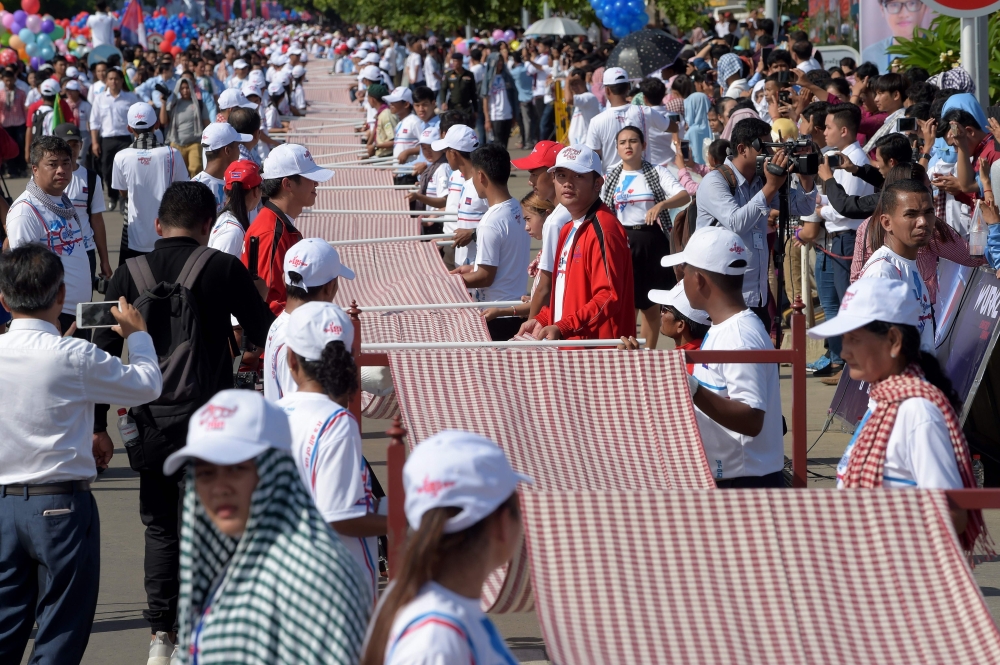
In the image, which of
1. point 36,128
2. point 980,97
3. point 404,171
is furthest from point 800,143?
point 36,128

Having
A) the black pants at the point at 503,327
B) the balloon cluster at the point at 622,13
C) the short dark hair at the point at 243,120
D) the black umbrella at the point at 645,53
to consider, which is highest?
the balloon cluster at the point at 622,13

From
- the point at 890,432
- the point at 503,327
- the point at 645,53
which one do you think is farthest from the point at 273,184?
the point at 645,53

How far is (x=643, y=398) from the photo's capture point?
4363mm

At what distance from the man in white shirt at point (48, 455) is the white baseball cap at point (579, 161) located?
6.99 feet

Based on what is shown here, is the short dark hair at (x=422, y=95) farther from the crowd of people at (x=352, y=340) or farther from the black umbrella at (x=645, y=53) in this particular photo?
the black umbrella at (x=645, y=53)

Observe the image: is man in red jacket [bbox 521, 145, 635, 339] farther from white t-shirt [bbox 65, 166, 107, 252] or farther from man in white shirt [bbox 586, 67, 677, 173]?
man in white shirt [bbox 586, 67, 677, 173]

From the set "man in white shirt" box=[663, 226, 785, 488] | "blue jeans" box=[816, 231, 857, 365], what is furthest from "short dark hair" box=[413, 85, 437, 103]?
"man in white shirt" box=[663, 226, 785, 488]

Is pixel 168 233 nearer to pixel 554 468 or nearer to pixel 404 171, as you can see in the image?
pixel 554 468

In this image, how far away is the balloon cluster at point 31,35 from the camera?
34.3 m

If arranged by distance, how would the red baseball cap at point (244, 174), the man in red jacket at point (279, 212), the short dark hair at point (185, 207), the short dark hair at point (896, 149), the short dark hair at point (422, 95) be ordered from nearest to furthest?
the short dark hair at point (185, 207) < the man in red jacket at point (279, 212) < the red baseball cap at point (244, 174) < the short dark hair at point (896, 149) < the short dark hair at point (422, 95)

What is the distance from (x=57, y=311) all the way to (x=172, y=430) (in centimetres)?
77

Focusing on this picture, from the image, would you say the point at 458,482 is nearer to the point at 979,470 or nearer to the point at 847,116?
the point at 979,470

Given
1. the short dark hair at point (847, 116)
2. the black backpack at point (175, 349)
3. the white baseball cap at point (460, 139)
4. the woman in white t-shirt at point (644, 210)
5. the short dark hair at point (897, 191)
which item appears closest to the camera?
the black backpack at point (175, 349)

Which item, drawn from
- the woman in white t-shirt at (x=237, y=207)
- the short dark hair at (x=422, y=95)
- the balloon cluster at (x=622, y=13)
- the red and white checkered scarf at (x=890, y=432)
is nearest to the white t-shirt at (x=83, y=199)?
the woman in white t-shirt at (x=237, y=207)
